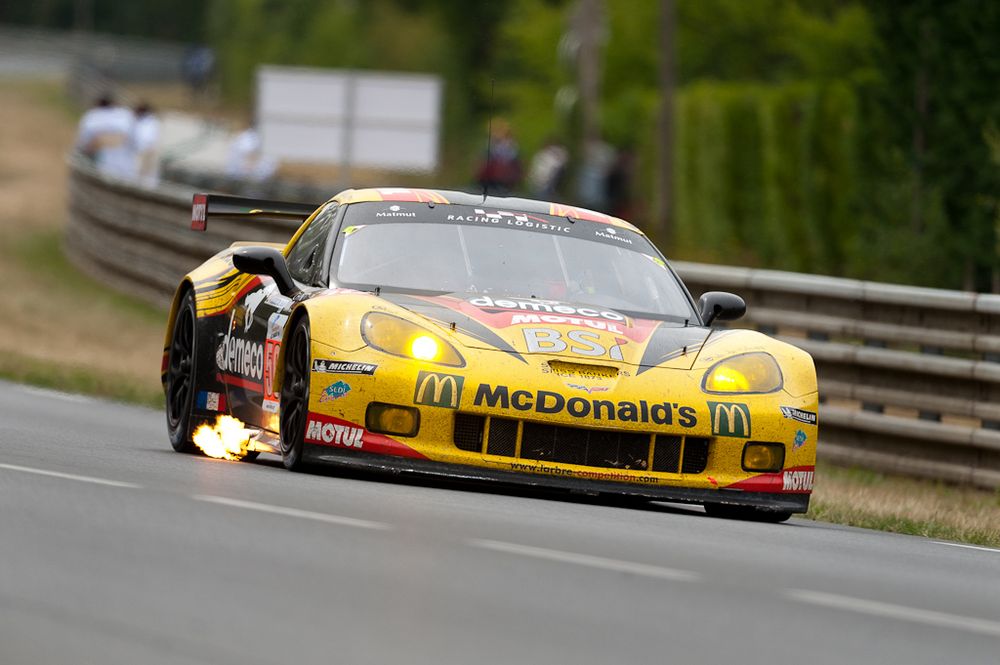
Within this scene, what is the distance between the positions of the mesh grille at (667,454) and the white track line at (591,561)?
224cm

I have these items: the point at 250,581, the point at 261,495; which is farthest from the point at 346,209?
the point at 250,581

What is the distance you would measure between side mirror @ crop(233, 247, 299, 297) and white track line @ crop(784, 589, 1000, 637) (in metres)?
3.97

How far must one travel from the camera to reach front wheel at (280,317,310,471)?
28.4ft

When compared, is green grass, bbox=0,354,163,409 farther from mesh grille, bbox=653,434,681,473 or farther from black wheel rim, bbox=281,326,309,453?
mesh grille, bbox=653,434,681,473

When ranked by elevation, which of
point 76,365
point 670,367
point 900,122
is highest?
point 900,122

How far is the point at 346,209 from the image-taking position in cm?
1015

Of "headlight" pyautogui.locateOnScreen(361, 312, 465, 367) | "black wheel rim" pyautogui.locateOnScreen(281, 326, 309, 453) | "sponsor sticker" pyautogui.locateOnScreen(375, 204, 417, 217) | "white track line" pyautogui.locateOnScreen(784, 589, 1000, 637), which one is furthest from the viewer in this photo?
"sponsor sticker" pyautogui.locateOnScreen(375, 204, 417, 217)

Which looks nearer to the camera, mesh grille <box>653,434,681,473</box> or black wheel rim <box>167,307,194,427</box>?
mesh grille <box>653,434,681,473</box>

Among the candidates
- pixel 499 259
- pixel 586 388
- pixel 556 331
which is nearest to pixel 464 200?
pixel 499 259

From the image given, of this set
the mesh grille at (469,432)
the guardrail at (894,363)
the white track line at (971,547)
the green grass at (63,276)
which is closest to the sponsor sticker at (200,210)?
the mesh grille at (469,432)

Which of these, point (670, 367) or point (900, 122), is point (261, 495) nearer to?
point (670, 367)

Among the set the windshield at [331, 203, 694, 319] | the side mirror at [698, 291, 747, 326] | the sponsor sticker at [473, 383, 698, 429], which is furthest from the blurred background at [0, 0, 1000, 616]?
the side mirror at [698, 291, 747, 326]

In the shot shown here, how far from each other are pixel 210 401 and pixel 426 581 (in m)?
4.75

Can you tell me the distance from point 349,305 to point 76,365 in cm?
955
